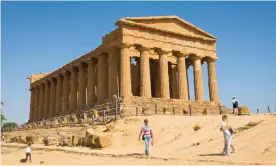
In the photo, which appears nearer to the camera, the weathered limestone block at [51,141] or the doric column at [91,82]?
the weathered limestone block at [51,141]

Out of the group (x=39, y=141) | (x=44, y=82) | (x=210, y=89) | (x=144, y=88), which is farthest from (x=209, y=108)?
(x=44, y=82)

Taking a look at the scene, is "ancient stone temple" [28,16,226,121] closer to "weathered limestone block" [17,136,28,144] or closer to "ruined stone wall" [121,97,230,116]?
"ruined stone wall" [121,97,230,116]

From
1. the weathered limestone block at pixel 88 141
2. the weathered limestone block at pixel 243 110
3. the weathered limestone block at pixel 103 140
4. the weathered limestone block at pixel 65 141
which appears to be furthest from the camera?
the weathered limestone block at pixel 243 110

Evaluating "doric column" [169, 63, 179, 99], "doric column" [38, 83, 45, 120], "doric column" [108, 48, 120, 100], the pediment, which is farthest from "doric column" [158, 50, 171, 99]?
"doric column" [38, 83, 45, 120]

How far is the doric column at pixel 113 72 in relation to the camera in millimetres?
39500

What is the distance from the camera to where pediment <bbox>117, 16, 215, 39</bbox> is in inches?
1578

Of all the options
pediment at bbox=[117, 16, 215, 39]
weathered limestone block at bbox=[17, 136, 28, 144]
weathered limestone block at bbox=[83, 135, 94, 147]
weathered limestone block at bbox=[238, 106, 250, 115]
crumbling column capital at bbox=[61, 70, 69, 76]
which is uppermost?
pediment at bbox=[117, 16, 215, 39]

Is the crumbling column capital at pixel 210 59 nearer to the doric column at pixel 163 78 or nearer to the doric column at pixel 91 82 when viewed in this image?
the doric column at pixel 163 78

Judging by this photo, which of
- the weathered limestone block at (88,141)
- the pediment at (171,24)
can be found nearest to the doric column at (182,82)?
the pediment at (171,24)

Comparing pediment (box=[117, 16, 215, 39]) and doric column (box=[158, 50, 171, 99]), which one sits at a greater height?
pediment (box=[117, 16, 215, 39])

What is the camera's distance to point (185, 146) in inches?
688

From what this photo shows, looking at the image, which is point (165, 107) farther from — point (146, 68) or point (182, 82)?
point (182, 82)

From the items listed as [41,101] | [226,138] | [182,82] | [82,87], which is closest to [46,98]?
[41,101]

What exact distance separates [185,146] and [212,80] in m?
29.2
